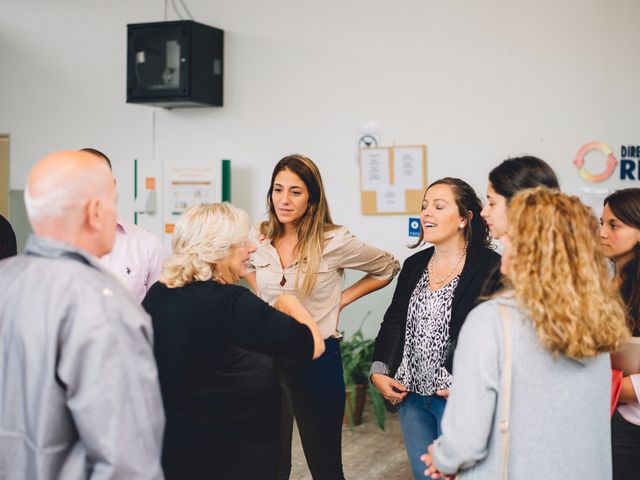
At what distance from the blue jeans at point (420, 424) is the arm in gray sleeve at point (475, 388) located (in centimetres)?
86

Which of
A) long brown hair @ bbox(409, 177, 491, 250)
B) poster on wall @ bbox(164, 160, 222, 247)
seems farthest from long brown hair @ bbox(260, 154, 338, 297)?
poster on wall @ bbox(164, 160, 222, 247)

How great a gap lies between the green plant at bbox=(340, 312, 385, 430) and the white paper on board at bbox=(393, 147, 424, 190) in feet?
3.63

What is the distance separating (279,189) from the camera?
327cm

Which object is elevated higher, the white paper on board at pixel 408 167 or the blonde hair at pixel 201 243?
the white paper on board at pixel 408 167

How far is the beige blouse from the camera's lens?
10.6 ft

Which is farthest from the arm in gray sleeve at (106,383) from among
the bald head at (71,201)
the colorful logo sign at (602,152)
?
the colorful logo sign at (602,152)

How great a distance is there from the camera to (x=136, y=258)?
312 centimetres

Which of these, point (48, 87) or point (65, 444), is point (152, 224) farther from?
point (65, 444)

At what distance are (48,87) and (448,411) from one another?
521 cm

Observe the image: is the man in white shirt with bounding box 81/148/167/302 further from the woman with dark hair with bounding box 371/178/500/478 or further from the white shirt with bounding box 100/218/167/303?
the woman with dark hair with bounding box 371/178/500/478

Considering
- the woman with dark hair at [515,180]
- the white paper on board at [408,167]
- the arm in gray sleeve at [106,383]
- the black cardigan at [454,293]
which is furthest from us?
the white paper on board at [408,167]

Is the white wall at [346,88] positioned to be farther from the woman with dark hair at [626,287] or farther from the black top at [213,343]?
the black top at [213,343]

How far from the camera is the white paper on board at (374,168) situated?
5.24 meters

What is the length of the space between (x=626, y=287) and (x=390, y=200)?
9.01ft
